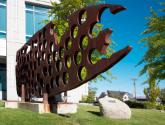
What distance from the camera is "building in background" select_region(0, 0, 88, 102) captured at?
30.8 meters

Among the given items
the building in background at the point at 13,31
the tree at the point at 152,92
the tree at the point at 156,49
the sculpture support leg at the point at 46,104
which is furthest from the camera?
the tree at the point at 152,92

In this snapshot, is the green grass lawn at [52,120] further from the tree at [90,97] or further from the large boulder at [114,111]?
the tree at [90,97]

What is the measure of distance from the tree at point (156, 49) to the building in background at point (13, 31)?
1248cm

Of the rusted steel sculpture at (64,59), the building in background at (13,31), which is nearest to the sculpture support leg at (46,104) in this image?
the rusted steel sculpture at (64,59)

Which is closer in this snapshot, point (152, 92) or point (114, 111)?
point (114, 111)

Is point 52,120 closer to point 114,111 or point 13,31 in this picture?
point 114,111

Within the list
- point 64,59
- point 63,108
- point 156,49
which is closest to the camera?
point 64,59

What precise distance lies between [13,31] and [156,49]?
15.1m

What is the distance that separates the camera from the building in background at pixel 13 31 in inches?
1211

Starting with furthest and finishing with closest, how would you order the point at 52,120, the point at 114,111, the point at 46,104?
the point at 114,111 → the point at 46,104 → the point at 52,120

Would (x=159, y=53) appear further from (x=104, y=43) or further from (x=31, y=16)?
(x=31, y=16)

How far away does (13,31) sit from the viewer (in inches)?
1251

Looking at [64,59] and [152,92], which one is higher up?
[64,59]

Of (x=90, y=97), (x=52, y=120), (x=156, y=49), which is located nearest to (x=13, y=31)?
(x=90, y=97)
